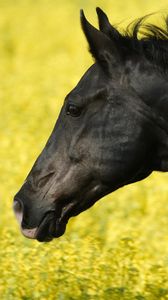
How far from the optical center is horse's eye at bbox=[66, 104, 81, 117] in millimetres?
6727

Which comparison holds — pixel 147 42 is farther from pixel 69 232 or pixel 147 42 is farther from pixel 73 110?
pixel 69 232

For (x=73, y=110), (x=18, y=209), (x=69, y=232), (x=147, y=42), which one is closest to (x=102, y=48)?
(x=147, y=42)

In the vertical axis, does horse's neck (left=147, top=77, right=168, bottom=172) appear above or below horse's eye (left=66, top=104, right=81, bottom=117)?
below

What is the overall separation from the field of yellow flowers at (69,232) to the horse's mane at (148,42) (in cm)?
73

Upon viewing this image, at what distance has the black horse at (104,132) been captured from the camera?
21.6 ft

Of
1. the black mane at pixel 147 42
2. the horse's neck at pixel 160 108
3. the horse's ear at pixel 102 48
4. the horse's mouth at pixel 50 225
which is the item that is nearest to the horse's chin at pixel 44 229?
the horse's mouth at pixel 50 225

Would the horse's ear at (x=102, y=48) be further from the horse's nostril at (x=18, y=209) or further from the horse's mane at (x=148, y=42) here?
the horse's nostril at (x=18, y=209)

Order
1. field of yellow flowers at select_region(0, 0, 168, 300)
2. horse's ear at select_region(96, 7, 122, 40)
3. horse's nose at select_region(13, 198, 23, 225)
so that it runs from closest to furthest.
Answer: horse's ear at select_region(96, 7, 122, 40)
horse's nose at select_region(13, 198, 23, 225)
field of yellow flowers at select_region(0, 0, 168, 300)

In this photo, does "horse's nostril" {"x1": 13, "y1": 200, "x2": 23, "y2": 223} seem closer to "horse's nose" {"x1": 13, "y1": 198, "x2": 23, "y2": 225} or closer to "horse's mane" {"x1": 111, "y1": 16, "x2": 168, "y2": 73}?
"horse's nose" {"x1": 13, "y1": 198, "x2": 23, "y2": 225}

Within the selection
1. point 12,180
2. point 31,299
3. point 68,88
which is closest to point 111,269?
point 31,299

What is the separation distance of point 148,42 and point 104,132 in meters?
0.69

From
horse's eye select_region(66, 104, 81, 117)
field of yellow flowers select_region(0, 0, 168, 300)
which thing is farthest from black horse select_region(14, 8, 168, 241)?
field of yellow flowers select_region(0, 0, 168, 300)

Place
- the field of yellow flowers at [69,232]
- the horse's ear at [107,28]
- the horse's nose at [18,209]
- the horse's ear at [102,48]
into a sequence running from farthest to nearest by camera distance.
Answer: the field of yellow flowers at [69,232], the horse's nose at [18,209], the horse's ear at [107,28], the horse's ear at [102,48]

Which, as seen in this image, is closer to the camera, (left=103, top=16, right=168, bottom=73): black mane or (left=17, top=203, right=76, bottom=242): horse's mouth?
(left=103, top=16, right=168, bottom=73): black mane
